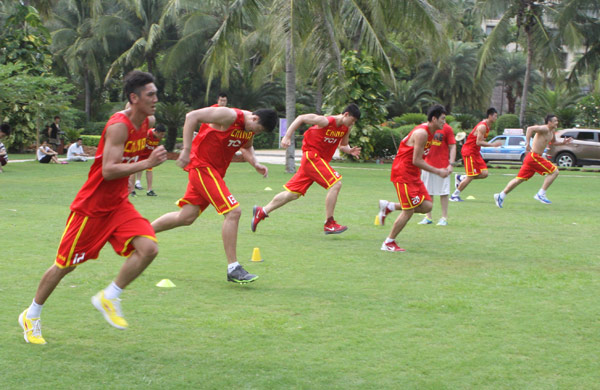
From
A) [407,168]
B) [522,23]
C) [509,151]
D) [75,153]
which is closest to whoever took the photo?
[407,168]

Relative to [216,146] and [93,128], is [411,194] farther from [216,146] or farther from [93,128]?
[93,128]

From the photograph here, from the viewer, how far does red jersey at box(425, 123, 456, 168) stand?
1191 centimetres

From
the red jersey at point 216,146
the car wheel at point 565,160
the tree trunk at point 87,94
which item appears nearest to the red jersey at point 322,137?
the red jersey at point 216,146

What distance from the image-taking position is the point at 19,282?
6840 mm

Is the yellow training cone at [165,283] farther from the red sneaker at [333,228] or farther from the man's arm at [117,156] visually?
the red sneaker at [333,228]

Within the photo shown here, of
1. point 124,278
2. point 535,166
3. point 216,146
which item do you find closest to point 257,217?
point 216,146

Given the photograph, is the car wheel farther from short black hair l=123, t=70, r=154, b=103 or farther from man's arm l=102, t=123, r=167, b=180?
man's arm l=102, t=123, r=167, b=180

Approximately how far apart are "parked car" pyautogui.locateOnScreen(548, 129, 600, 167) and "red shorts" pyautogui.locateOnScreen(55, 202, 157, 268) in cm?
2635

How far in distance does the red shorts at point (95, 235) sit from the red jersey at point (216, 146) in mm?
2379

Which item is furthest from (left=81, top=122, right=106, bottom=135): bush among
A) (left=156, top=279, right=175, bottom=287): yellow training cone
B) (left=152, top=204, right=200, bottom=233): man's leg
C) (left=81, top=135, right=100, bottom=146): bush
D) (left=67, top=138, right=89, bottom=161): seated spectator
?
(left=156, top=279, right=175, bottom=287): yellow training cone

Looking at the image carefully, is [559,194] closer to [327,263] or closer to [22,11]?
[327,263]

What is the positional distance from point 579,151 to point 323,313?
25723 mm

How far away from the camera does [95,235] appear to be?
507 cm

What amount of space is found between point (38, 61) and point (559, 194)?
2331 centimetres
